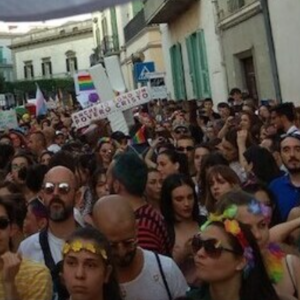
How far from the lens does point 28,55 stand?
271 ft

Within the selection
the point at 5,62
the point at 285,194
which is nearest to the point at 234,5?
the point at 285,194

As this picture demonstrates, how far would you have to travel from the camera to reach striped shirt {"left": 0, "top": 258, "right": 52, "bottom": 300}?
3.30 metres

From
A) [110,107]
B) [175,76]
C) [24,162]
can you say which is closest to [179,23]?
[175,76]

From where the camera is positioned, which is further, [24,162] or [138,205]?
[24,162]

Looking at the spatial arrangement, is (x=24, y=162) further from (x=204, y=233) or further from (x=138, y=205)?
(x=204, y=233)

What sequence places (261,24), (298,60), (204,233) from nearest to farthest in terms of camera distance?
1. (204,233)
2. (298,60)
3. (261,24)

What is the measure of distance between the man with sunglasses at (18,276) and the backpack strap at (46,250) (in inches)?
20.4

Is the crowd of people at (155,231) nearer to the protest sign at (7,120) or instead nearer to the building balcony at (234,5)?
the protest sign at (7,120)

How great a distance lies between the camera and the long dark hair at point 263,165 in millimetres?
5938

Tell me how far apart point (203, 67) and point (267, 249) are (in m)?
19.5

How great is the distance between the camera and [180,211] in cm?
489

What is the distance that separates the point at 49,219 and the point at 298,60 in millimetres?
12003

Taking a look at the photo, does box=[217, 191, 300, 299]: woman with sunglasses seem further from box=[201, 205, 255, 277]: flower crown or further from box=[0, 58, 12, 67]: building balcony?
box=[0, 58, 12, 67]: building balcony

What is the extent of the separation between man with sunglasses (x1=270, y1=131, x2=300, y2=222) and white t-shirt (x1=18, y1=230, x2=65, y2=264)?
5.41 feet
